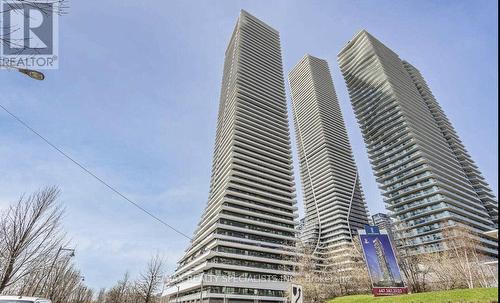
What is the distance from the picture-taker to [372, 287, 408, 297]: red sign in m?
25.2

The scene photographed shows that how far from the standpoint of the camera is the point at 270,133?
103 metres

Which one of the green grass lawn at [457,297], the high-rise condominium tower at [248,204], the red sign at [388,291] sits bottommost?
the green grass lawn at [457,297]

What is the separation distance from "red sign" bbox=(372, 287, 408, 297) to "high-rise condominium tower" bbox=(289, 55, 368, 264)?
82.6 metres

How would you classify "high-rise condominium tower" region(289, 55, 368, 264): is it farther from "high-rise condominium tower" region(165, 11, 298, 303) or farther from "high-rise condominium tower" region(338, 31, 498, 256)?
"high-rise condominium tower" region(165, 11, 298, 303)

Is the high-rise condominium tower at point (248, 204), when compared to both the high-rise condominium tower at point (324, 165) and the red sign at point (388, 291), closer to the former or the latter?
the red sign at point (388, 291)

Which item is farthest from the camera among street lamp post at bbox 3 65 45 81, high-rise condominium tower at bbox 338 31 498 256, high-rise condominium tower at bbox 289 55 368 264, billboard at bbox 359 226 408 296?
high-rise condominium tower at bbox 289 55 368 264

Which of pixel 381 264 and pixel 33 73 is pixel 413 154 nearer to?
pixel 381 264

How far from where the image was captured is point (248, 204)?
3105 inches

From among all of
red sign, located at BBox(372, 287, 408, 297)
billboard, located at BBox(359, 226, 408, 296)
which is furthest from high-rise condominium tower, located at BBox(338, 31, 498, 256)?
red sign, located at BBox(372, 287, 408, 297)

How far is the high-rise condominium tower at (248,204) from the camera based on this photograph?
216 ft

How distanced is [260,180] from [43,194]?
68.3 m

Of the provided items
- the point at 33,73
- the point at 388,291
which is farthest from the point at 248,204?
the point at 33,73

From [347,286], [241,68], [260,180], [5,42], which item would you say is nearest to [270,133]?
[260,180]

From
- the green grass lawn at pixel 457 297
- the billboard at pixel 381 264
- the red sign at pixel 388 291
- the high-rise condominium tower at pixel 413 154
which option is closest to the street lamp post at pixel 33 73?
the green grass lawn at pixel 457 297
